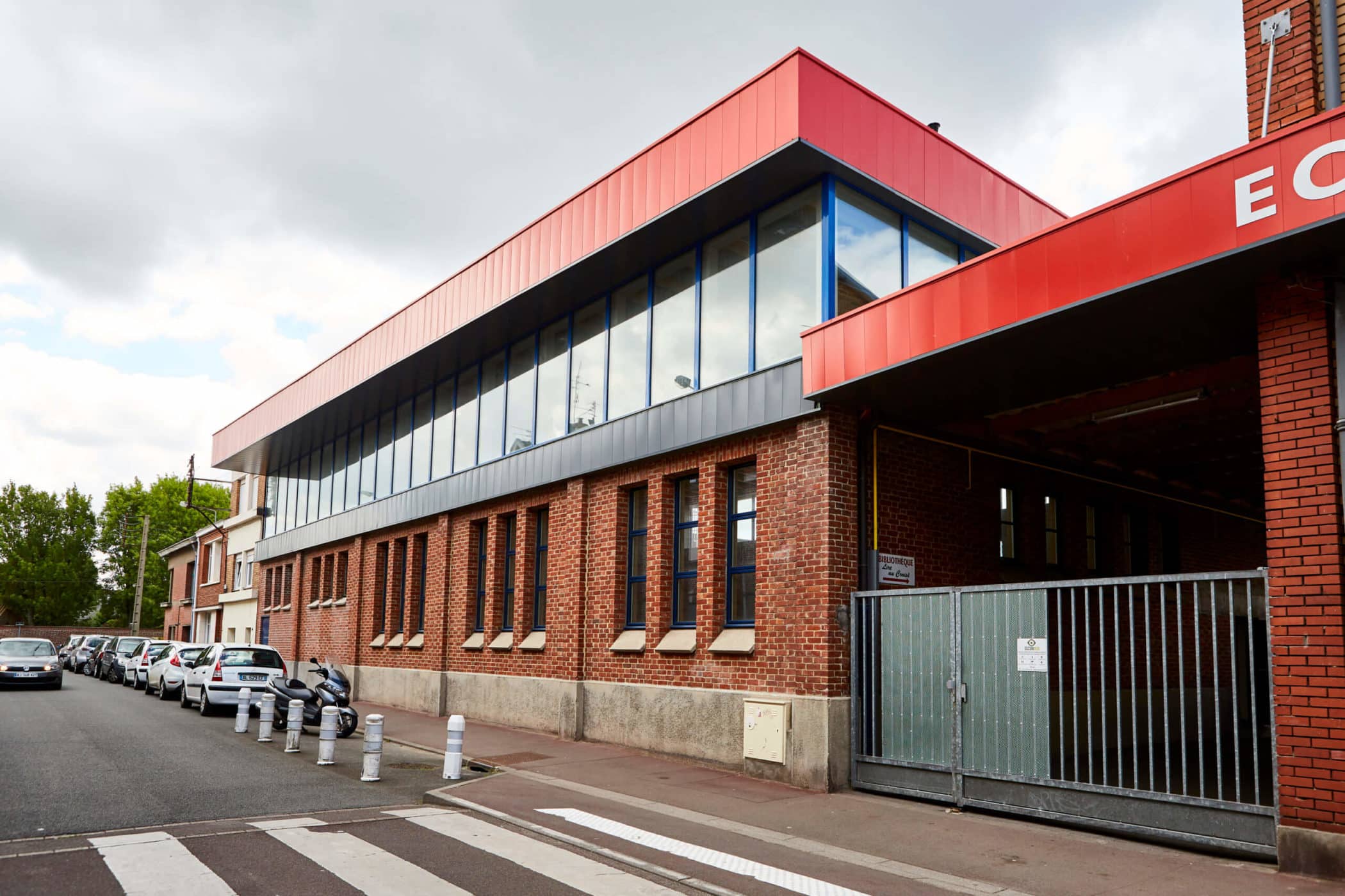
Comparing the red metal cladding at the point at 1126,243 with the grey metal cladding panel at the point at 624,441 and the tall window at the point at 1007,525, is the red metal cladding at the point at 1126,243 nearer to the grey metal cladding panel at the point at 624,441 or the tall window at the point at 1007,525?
the grey metal cladding panel at the point at 624,441

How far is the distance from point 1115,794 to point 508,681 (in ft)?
38.7

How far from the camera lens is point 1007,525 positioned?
1490 centimetres

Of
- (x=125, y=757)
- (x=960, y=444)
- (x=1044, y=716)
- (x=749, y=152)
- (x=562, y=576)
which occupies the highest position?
(x=749, y=152)

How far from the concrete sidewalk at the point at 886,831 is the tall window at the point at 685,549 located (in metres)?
2.08

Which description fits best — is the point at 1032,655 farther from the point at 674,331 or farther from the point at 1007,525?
the point at 674,331

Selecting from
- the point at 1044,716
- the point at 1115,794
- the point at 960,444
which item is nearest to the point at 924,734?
the point at 1044,716

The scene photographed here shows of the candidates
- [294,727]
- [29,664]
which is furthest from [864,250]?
[29,664]

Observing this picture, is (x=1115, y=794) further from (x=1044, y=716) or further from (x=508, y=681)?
(x=508, y=681)

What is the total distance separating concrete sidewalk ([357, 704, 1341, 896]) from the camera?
25.1 feet

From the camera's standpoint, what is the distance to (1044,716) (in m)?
9.77

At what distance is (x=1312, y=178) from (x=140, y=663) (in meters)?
32.3

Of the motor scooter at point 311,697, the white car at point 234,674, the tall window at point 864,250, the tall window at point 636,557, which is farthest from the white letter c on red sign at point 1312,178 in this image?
the white car at point 234,674

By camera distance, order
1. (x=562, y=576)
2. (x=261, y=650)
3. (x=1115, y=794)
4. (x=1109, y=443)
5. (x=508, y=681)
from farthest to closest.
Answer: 1. (x=261, y=650)
2. (x=508, y=681)
3. (x=562, y=576)
4. (x=1109, y=443)
5. (x=1115, y=794)

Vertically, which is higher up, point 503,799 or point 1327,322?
point 1327,322
